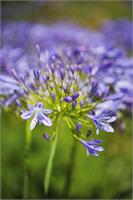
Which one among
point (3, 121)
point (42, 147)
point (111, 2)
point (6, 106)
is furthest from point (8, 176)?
point (111, 2)

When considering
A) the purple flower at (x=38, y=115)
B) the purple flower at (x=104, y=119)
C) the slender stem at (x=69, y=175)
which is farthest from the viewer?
the slender stem at (x=69, y=175)

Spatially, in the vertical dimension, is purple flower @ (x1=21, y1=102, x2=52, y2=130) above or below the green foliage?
above

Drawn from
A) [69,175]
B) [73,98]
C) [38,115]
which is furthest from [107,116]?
[69,175]

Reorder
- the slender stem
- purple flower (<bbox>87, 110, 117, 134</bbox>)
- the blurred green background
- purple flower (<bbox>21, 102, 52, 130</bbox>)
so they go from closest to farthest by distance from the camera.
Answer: purple flower (<bbox>21, 102, 52, 130</bbox>) → purple flower (<bbox>87, 110, 117, 134</bbox>) → the slender stem → the blurred green background

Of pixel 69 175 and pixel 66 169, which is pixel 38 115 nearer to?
pixel 69 175

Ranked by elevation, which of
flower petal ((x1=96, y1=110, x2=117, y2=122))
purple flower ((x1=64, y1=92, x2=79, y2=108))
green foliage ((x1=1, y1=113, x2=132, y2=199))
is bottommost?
green foliage ((x1=1, y1=113, x2=132, y2=199))

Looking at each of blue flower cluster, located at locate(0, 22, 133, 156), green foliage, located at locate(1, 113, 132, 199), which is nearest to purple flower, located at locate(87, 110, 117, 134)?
blue flower cluster, located at locate(0, 22, 133, 156)

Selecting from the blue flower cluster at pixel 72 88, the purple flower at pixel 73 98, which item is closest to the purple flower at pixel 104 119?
the blue flower cluster at pixel 72 88

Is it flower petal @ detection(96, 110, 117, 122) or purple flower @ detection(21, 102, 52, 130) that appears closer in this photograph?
purple flower @ detection(21, 102, 52, 130)

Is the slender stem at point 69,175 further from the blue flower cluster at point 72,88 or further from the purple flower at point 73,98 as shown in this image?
the purple flower at point 73,98

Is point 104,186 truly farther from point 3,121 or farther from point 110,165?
point 3,121

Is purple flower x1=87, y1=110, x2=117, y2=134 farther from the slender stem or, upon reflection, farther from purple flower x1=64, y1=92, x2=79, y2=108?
the slender stem
